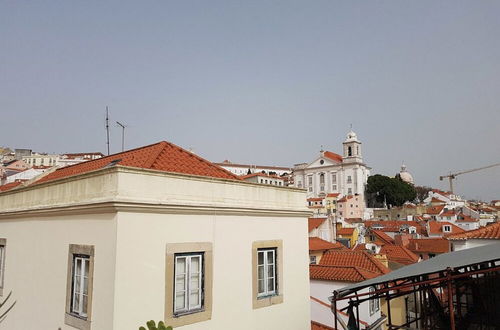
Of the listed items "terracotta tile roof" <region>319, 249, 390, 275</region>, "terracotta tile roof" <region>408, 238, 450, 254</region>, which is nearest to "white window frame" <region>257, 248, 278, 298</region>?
"terracotta tile roof" <region>319, 249, 390, 275</region>

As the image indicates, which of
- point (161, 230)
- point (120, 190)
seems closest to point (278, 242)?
point (161, 230)

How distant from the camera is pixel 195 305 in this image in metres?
7.93

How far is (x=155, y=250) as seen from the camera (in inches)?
289

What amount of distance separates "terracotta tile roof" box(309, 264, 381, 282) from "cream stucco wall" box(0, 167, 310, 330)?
6.63 m

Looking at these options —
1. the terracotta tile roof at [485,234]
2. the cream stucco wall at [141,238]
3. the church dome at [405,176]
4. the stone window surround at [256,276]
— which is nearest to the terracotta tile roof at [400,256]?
the terracotta tile roof at [485,234]

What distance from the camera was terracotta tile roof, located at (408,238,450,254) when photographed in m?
37.1

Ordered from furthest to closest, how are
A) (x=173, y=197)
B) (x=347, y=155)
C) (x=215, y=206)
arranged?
(x=347, y=155), (x=215, y=206), (x=173, y=197)

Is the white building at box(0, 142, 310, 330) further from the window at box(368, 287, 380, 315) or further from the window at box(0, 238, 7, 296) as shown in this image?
the window at box(368, 287, 380, 315)

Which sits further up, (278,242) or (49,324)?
(278,242)

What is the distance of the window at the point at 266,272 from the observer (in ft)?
30.8

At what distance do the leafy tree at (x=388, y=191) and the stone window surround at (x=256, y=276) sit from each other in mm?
100092

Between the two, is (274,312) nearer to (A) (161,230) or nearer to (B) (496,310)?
(A) (161,230)

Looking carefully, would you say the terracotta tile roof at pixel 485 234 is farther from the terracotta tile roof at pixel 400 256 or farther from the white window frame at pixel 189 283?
the white window frame at pixel 189 283

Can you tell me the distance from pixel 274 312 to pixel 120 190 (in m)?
4.81
